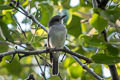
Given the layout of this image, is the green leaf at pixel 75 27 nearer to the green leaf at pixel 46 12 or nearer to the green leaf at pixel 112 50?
the green leaf at pixel 46 12

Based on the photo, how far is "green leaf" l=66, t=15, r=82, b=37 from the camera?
323 centimetres

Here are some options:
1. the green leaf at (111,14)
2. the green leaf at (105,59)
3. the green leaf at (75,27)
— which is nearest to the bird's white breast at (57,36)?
the green leaf at (75,27)

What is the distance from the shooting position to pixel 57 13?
153 inches

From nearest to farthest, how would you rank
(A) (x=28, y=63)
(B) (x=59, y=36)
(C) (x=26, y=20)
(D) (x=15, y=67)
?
(C) (x=26, y=20), (B) (x=59, y=36), (D) (x=15, y=67), (A) (x=28, y=63)

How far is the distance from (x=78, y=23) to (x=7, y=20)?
0.96 metres

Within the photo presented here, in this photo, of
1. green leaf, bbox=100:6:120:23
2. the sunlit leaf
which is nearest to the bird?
the sunlit leaf

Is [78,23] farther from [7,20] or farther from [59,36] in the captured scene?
[7,20]

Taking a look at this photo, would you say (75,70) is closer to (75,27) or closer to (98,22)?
(75,27)

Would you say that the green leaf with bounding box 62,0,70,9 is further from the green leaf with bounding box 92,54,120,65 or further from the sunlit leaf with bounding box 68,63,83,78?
the green leaf with bounding box 92,54,120,65

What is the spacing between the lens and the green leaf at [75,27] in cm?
323

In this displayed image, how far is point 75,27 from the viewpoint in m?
3.28

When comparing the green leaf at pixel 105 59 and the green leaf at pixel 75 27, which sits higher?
the green leaf at pixel 105 59

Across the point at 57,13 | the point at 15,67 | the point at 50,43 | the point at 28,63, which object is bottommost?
the point at 28,63

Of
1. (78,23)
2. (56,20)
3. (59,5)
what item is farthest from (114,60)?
(56,20)
